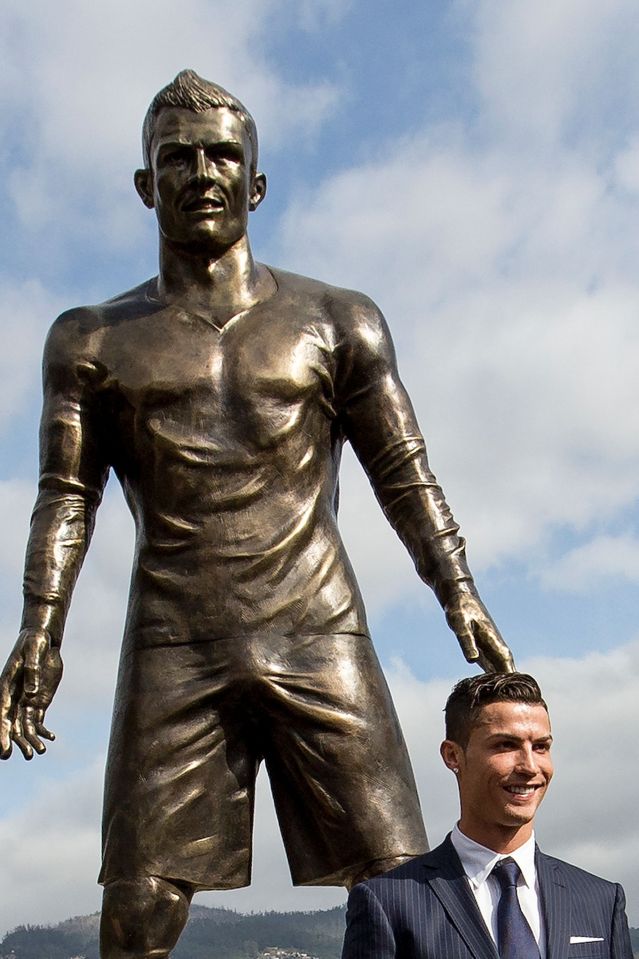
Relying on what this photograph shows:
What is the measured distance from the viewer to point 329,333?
7.02 m

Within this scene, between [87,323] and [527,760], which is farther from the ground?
[87,323]

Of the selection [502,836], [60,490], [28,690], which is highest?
[60,490]

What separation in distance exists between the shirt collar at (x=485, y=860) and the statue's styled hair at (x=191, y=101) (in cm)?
369

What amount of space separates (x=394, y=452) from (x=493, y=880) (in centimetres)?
274

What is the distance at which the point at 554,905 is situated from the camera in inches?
179

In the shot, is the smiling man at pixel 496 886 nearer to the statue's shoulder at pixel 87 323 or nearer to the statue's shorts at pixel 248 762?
the statue's shorts at pixel 248 762

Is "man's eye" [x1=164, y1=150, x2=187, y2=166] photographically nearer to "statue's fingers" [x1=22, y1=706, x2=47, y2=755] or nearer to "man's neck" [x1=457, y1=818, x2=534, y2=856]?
"statue's fingers" [x1=22, y1=706, x2=47, y2=755]

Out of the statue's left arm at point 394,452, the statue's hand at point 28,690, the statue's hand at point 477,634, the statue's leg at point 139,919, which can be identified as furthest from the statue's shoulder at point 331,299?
the statue's leg at point 139,919

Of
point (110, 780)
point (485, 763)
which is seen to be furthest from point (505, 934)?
point (110, 780)

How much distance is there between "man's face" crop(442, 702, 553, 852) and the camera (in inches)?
179

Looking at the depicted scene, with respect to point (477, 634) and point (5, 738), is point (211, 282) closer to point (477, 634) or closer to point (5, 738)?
point (477, 634)

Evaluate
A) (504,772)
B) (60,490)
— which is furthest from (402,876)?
(60,490)

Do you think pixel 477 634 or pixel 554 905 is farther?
pixel 477 634

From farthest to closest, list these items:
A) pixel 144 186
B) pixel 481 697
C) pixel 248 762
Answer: pixel 144 186 < pixel 248 762 < pixel 481 697
